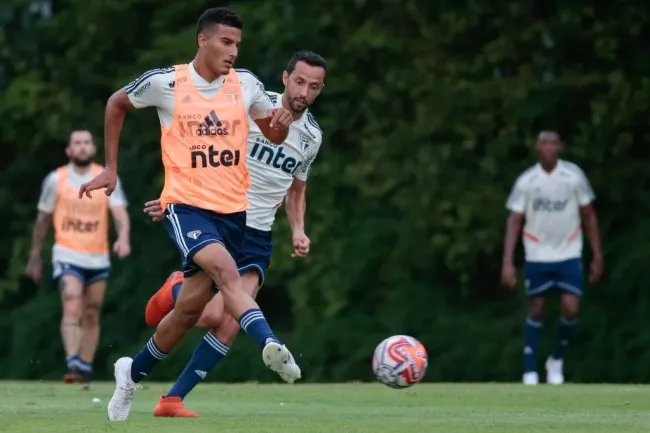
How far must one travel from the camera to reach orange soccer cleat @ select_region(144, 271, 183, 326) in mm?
10016

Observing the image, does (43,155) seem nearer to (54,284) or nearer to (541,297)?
(54,284)

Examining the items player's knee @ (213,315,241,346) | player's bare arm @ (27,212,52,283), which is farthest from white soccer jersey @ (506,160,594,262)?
player's knee @ (213,315,241,346)

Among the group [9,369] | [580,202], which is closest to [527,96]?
[580,202]

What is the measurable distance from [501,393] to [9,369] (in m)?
8.91

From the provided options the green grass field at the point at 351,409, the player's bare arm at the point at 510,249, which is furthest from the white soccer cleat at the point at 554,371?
the green grass field at the point at 351,409

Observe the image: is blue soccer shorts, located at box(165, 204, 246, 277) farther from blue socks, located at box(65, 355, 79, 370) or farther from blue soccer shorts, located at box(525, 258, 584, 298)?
blue soccer shorts, located at box(525, 258, 584, 298)

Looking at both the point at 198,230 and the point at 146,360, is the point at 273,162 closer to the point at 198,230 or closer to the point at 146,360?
the point at 198,230

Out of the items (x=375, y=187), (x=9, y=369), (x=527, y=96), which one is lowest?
(x=9, y=369)

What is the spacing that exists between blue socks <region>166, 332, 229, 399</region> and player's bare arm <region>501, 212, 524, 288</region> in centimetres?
Answer: 644

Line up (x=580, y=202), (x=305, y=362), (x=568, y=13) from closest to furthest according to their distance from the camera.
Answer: (x=580, y=202)
(x=568, y=13)
(x=305, y=362)

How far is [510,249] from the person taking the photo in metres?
16.0

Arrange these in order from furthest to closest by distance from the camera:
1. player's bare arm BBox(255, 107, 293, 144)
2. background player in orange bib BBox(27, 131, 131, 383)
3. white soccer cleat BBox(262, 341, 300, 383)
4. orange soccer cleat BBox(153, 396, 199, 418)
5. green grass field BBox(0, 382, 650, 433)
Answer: background player in orange bib BBox(27, 131, 131, 383) < orange soccer cleat BBox(153, 396, 199, 418) < player's bare arm BBox(255, 107, 293, 144) < green grass field BBox(0, 382, 650, 433) < white soccer cleat BBox(262, 341, 300, 383)

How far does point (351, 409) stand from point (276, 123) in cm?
263

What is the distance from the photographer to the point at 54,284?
65.4 ft
